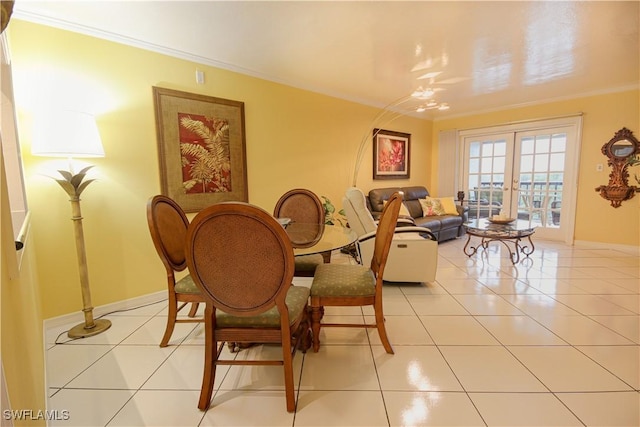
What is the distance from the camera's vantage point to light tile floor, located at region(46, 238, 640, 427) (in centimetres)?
140

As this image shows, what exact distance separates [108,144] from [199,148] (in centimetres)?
72

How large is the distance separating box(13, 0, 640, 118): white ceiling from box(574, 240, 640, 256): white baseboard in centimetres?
223

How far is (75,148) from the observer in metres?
1.89

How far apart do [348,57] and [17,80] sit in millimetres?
2575

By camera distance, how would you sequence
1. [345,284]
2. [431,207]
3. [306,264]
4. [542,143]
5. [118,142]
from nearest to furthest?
[345,284], [306,264], [118,142], [542,143], [431,207]

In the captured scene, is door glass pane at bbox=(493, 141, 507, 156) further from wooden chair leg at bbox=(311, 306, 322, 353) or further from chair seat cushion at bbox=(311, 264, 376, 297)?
wooden chair leg at bbox=(311, 306, 322, 353)

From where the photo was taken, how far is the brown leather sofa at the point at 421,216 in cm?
442

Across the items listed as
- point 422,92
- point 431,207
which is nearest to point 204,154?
point 422,92

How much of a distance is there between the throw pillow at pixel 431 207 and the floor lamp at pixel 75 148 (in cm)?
435

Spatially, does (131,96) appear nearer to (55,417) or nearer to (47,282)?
(47,282)

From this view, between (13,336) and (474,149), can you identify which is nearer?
(13,336)

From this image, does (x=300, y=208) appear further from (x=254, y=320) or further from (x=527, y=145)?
(x=527, y=145)

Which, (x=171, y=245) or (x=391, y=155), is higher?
(x=391, y=155)

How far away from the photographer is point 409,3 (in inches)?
78.4
